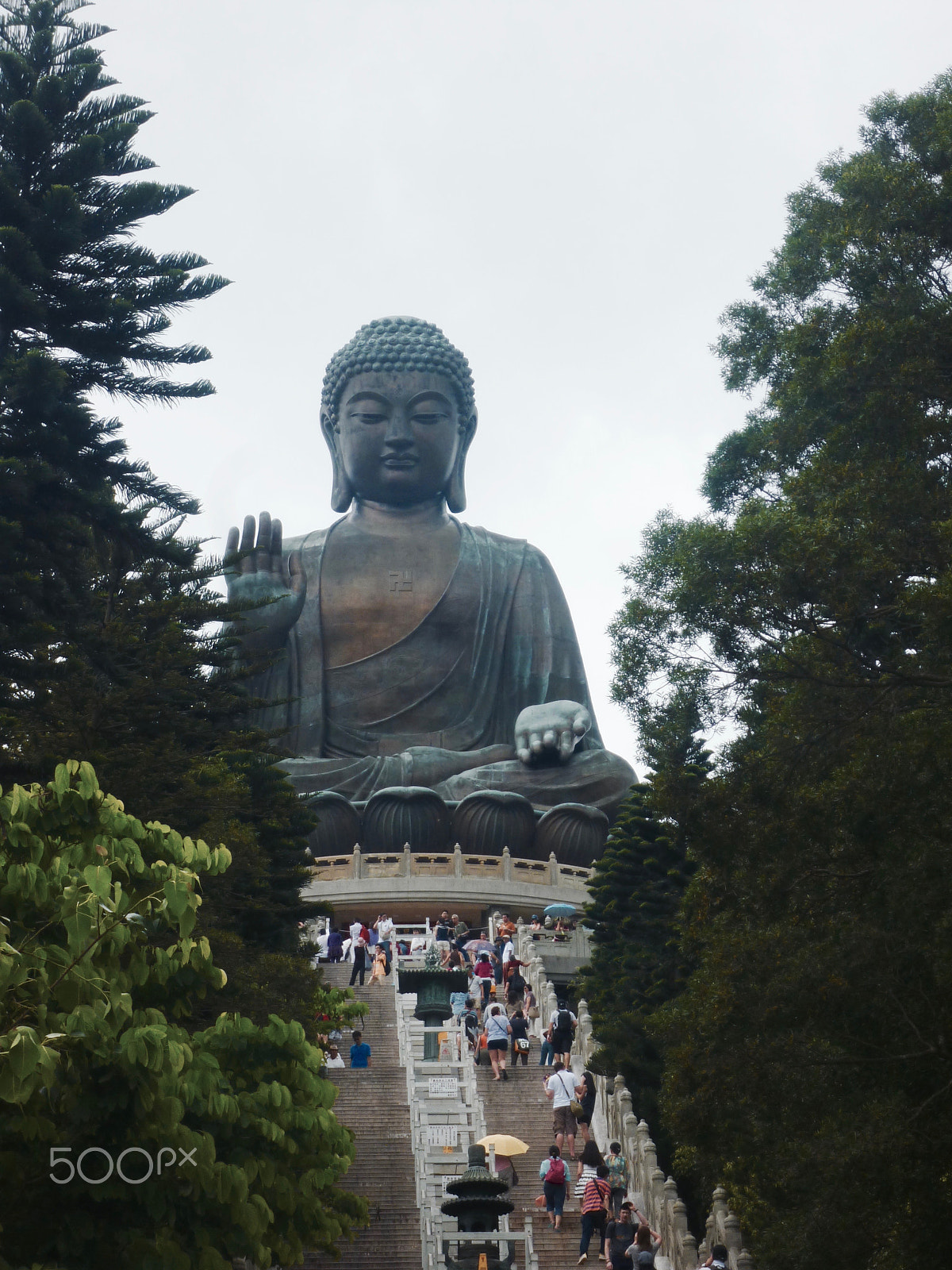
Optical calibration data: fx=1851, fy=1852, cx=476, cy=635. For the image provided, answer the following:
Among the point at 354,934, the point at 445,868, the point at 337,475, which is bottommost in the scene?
the point at 354,934

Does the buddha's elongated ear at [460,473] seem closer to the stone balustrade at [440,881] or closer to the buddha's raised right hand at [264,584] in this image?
the buddha's raised right hand at [264,584]

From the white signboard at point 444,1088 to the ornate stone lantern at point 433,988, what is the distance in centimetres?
205

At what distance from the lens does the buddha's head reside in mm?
28344

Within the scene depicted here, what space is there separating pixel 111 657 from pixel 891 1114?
22.1ft

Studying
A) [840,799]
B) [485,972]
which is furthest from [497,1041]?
[840,799]

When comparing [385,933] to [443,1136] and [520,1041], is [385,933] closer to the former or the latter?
[520,1041]

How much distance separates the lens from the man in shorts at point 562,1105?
38.5 feet

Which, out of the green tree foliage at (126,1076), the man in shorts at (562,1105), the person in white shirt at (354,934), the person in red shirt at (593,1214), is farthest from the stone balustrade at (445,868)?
the green tree foliage at (126,1076)

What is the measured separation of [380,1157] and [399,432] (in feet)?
58.6

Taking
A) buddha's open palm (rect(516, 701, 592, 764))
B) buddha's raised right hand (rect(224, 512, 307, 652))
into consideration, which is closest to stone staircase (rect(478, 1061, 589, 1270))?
buddha's open palm (rect(516, 701, 592, 764))

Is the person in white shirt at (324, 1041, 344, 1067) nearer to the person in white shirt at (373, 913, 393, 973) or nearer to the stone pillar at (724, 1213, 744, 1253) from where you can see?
the stone pillar at (724, 1213, 744, 1253)

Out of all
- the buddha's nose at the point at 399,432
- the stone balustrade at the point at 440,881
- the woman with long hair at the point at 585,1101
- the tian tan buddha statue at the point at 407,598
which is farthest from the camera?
the buddha's nose at the point at 399,432

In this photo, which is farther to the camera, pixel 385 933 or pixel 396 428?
pixel 396 428

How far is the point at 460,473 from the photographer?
29.4 meters
